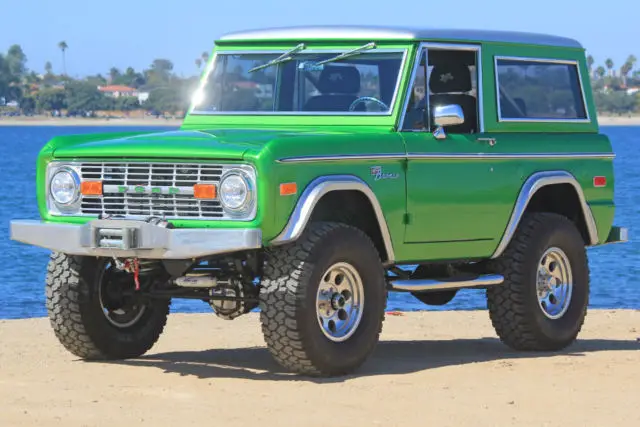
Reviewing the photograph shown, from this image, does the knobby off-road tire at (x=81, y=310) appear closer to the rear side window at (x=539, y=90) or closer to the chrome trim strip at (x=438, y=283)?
the chrome trim strip at (x=438, y=283)

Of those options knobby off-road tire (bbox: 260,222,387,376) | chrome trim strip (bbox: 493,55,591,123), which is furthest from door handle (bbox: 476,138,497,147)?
knobby off-road tire (bbox: 260,222,387,376)

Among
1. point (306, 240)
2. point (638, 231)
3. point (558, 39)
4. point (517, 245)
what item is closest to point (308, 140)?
point (306, 240)

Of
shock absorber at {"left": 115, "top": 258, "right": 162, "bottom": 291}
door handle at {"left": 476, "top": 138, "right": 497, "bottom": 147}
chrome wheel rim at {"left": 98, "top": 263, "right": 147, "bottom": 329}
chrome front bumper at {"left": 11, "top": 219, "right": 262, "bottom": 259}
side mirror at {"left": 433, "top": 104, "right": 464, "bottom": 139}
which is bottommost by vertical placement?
chrome wheel rim at {"left": 98, "top": 263, "right": 147, "bottom": 329}

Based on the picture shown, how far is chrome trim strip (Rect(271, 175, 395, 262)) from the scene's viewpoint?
9.80 m

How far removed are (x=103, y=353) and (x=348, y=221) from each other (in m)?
1.87

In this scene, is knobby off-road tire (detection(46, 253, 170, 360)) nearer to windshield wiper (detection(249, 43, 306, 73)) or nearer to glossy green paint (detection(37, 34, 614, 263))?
glossy green paint (detection(37, 34, 614, 263))

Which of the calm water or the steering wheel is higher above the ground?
the steering wheel

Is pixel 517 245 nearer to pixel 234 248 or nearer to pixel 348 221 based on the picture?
pixel 348 221

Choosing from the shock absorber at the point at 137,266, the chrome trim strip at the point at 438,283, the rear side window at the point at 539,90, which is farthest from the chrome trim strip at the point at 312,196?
the rear side window at the point at 539,90

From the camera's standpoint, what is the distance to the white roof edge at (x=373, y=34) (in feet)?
36.7

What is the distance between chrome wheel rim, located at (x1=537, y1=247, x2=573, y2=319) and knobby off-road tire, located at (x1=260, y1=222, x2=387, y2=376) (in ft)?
6.92

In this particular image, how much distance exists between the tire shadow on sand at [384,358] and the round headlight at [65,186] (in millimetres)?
1245

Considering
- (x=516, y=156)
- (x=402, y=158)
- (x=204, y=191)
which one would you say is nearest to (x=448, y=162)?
(x=402, y=158)

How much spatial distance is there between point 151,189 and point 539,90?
3.63 metres
